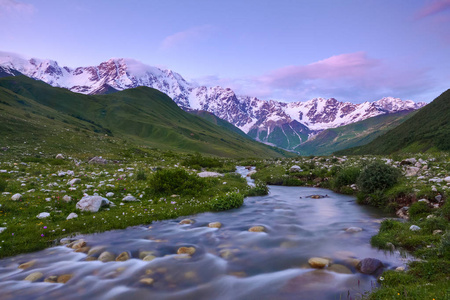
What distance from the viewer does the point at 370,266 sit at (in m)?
8.29

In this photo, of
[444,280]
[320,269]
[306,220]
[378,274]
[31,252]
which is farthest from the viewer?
[306,220]

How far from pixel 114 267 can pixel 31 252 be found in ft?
12.5

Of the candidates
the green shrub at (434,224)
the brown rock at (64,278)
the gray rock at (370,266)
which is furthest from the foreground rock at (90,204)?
the green shrub at (434,224)

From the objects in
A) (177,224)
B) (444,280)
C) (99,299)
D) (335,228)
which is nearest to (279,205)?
(335,228)

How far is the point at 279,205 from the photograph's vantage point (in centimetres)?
1853

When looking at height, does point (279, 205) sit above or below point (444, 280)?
below

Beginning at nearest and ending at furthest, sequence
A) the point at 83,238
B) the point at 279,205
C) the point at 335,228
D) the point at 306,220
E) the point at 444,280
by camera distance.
Answer: the point at 444,280
the point at 83,238
the point at 335,228
the point at 306,220
the point at 279,205

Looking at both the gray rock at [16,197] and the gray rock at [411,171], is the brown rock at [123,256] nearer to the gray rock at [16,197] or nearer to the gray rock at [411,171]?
the gray rock at [16,197]

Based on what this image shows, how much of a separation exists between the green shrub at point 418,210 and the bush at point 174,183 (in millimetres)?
13156

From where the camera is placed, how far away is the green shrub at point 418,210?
42.9 feet

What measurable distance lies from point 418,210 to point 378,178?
16.6 ft

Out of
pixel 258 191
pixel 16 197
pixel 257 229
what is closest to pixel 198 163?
pixel 258 191

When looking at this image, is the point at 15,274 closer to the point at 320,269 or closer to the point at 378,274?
the point at 320,269

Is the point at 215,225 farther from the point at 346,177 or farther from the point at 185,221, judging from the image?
the point at 346,177
